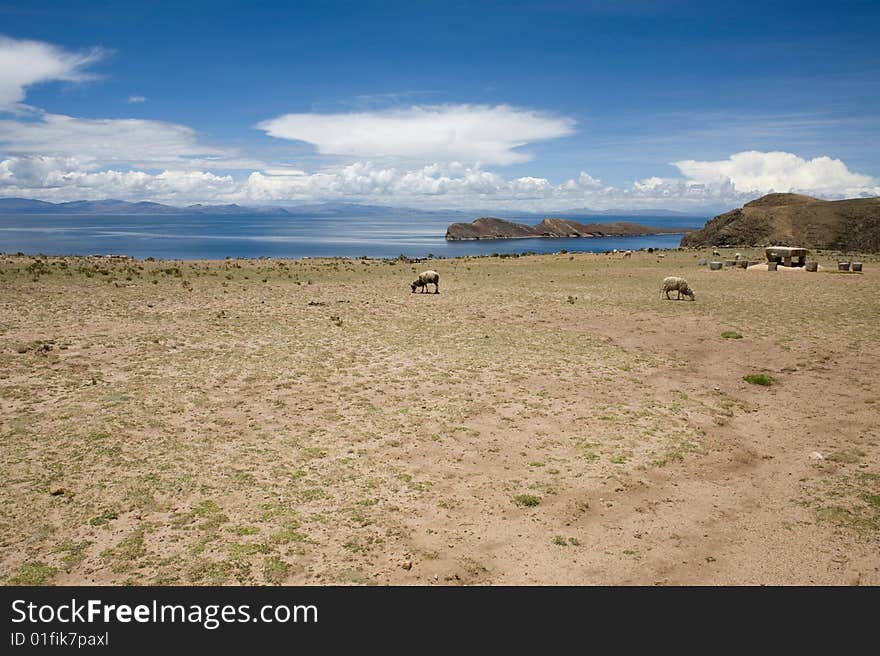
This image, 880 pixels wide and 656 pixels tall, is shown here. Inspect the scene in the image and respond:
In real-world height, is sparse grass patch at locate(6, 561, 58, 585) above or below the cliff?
below

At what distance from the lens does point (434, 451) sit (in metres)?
11.3

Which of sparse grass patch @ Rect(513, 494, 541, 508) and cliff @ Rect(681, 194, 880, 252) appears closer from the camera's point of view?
Answer: sparse grass patch @ Rect(513, 494, 541, 508)

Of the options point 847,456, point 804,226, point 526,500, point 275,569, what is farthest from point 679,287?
point 804,226

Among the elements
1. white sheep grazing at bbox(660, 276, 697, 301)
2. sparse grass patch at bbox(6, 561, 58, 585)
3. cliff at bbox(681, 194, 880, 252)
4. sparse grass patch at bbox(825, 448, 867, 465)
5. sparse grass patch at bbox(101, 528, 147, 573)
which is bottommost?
sparse grass patch at bbox(6, 561, 58, 585)

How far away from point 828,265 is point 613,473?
57.1 m

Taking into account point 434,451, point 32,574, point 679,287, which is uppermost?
point 679,287

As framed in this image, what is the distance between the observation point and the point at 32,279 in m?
35.5

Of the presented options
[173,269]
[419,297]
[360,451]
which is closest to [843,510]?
[360,451]

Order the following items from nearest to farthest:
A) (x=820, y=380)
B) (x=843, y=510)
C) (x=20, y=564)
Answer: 1. (x=20, y=564)
2. (x=843, y=510)
3. (x=820, y=380)

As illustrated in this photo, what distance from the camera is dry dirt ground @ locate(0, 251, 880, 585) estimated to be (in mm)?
7664

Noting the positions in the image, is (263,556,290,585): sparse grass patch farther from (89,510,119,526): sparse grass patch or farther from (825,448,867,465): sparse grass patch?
(825,448,867,465): sparse grass patch

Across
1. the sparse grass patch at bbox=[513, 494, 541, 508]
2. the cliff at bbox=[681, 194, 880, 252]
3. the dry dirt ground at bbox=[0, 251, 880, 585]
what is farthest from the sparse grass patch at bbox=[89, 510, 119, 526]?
the cliff at bbox=[681, 194, 880, 252]

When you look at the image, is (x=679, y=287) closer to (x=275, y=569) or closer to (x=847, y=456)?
(x=847, y=456)
